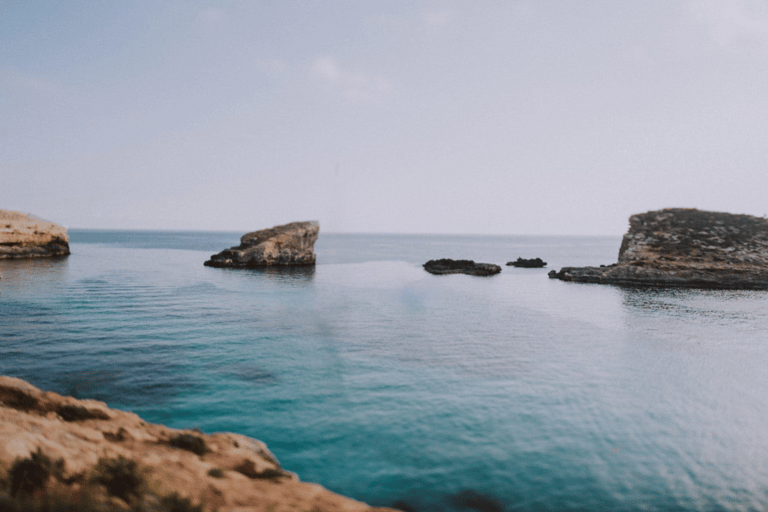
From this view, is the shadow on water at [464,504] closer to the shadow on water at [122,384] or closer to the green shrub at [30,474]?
the green shrub at [30,474]

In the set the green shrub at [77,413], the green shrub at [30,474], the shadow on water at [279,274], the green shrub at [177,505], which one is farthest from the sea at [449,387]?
the shadow on water at [279,274]

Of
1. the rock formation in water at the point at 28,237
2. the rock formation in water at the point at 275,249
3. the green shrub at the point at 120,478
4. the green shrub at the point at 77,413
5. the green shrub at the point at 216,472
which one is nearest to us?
the green shrub at the point at 120,478

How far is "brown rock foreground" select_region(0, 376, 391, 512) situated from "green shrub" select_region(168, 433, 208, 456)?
21 millimetres

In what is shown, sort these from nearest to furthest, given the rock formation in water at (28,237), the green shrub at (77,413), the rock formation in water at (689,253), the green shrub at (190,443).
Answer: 1. the green shrub at (190,443)
2. the green shrub at (77,413)
3. the rock formation in water at (689,253)
4. the rock formation in water at (28,237)

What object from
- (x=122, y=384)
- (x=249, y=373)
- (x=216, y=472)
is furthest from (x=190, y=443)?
(x=122, y=384)

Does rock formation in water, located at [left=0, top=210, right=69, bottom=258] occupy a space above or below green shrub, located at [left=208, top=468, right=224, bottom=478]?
above

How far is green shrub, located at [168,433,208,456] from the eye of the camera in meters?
8.07

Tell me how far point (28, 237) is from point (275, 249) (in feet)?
139

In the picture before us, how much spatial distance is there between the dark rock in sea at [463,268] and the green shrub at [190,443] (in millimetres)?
53822

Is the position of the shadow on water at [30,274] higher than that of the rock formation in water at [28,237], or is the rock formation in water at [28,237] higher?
the rock formation in water at [28,237]

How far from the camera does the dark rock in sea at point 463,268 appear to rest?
2378 inches

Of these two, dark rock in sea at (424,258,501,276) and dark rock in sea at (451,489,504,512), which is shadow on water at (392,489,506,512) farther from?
dark rock in sea at (424,258,501,276)

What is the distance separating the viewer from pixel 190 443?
8156 mm

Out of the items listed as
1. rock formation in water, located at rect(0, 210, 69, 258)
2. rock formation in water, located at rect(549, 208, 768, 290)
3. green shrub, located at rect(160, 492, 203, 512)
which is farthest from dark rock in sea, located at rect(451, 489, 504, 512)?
rock formation in water, located at rect(0, 210, 69, 258)
